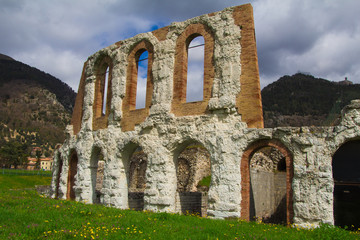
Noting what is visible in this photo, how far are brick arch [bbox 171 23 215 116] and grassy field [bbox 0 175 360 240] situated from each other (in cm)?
398

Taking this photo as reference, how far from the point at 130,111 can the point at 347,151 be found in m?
9.32

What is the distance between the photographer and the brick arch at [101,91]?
14.3 meters

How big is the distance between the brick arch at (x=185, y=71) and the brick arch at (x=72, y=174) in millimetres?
6833

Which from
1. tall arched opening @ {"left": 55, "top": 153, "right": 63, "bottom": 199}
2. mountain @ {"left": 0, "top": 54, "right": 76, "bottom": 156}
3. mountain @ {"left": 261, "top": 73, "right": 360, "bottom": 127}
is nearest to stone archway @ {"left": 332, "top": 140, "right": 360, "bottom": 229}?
tall arched opening @ {"left": 55, "top": 153, "right": 63, "bottom": 199}

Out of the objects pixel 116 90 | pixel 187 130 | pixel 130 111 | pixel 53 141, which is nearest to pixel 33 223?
pixel 187 130

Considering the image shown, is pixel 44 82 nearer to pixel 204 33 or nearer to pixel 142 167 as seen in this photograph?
pixel 142 167

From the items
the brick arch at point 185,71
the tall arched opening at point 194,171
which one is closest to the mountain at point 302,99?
the tall arched opening at point 194,171

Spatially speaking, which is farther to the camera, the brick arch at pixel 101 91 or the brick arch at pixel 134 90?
the brick arch at pixel 101 91

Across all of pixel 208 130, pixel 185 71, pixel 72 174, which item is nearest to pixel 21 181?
pixel 72 174

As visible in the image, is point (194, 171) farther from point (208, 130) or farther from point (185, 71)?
point (208, 130)

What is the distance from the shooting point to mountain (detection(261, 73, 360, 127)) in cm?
5986

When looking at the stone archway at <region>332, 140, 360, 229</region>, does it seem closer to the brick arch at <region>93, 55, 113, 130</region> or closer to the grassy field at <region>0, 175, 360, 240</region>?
the grassy field at <region>0, 175, 360, 240</region>

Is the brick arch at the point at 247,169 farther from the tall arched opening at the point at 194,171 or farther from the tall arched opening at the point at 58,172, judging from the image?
the tall arched opening at the point at 58,172

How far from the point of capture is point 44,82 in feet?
392
